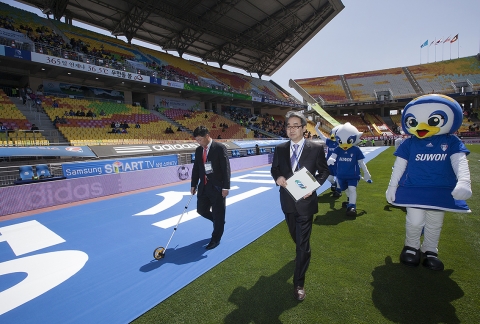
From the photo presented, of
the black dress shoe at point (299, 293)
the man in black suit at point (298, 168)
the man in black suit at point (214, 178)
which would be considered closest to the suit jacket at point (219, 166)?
the man in black suit at point (214, 178)

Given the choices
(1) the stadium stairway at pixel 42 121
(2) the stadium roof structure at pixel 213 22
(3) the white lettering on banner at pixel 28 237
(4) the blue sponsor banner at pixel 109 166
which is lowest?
(3) the white lettering on banner at pixel 28 237

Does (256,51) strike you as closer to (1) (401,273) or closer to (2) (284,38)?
(2) (284,38)

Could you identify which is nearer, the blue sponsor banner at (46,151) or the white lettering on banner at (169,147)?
the blue sponsor banner at (46,151)

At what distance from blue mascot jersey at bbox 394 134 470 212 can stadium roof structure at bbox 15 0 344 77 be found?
24.3m

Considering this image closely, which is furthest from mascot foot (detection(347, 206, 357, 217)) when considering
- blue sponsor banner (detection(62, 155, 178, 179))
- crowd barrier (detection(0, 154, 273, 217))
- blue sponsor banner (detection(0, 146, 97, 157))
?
blue sponsor banner (detection(0, 146, 97, 157))

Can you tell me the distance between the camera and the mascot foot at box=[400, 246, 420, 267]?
2.91 metres

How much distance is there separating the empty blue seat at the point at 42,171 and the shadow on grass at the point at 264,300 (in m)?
8.51

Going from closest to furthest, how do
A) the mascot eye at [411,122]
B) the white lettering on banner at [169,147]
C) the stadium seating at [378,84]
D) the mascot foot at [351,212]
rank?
the mascot eye at [411,122]
the mascot foot at [351,212]
the white lettering on banner at [169,147]
the stadium seating at [378,84]

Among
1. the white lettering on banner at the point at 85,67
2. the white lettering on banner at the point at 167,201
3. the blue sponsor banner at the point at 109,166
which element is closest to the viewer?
the white lettering on banner at the point at 167,201

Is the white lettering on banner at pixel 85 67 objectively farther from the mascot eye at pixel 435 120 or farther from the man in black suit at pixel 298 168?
the mascot eye at pixel 435 120

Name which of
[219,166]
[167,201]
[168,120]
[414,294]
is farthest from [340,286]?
[168,120]

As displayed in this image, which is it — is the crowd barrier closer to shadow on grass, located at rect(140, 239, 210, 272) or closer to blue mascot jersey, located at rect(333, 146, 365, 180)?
shadow on grass, located at rect(140, 239, 210, 272)

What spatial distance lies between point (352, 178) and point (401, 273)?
2.67 meters

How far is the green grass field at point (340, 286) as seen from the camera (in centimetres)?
220
